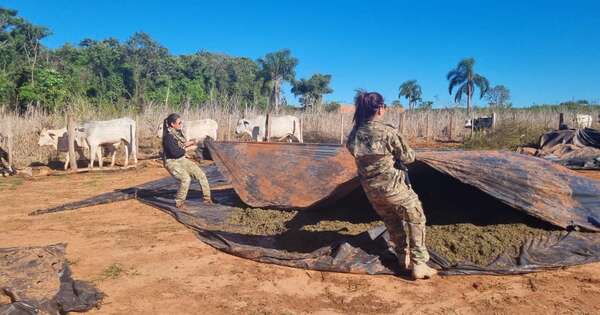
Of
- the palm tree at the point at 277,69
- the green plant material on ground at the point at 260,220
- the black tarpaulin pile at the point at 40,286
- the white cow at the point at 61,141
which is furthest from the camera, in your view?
the palm tree at the point at 277,69

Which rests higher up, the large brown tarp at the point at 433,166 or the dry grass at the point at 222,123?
the dry grass at the point at 222,123

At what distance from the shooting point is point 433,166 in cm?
425

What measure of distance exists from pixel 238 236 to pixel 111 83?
75.1 ft

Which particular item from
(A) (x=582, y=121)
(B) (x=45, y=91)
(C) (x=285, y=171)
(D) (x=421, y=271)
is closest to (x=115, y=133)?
(B) (x=45, y=91)

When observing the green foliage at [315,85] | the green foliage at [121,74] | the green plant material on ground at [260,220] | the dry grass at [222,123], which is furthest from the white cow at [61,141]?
the green foliage at [315,85]

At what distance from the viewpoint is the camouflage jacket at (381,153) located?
3570mm

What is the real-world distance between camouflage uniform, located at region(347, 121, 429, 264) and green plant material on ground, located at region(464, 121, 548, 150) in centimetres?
1284

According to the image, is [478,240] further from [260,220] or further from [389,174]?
[260,220]

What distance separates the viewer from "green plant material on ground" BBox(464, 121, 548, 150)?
1531 cm

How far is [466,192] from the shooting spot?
5.55 m

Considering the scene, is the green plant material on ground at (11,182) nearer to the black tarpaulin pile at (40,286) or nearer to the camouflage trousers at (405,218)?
the black tarpaulin pile at (40,286)

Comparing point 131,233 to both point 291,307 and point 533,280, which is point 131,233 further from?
point 533,280

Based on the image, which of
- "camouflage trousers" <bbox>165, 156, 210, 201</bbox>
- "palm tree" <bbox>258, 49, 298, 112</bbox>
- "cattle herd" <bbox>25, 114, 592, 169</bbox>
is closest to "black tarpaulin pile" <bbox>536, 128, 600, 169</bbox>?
"cattle herd" <bbox>25, 114, 592, 169</bbox>

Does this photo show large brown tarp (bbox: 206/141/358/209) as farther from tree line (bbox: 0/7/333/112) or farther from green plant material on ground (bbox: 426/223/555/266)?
tree line (bbox: 0/7/333/112)
